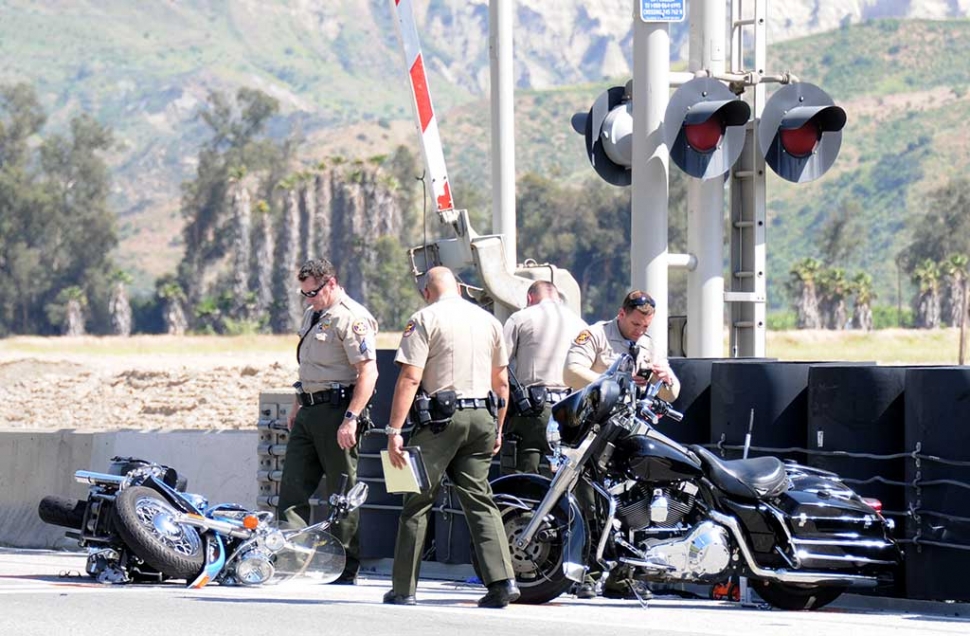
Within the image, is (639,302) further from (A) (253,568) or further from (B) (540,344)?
(A) (253,568)

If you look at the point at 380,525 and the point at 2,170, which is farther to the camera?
the point at 2,170

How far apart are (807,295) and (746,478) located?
9632 centimetres

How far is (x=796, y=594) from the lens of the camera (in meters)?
9.35

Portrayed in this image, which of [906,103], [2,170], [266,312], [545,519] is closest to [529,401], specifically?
[545,519]

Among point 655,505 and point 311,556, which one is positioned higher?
point 655,505

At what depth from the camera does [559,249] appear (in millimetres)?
114125

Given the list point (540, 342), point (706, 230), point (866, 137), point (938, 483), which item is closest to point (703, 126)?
point (706, 230)

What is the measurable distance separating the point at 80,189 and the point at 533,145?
7214 centimetres

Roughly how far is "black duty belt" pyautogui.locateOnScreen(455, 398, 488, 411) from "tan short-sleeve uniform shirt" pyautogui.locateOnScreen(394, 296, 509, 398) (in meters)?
0.02

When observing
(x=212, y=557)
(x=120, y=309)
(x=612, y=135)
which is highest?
(x=120, y=309)

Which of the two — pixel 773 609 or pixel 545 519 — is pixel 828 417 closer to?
pixel 773 609

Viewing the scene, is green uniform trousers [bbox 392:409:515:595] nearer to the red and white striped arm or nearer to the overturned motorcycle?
the overturned motorcycle

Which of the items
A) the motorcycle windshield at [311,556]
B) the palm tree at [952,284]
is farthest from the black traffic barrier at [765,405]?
the palm tree at [952,284]

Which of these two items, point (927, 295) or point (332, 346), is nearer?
point (332, 346)
